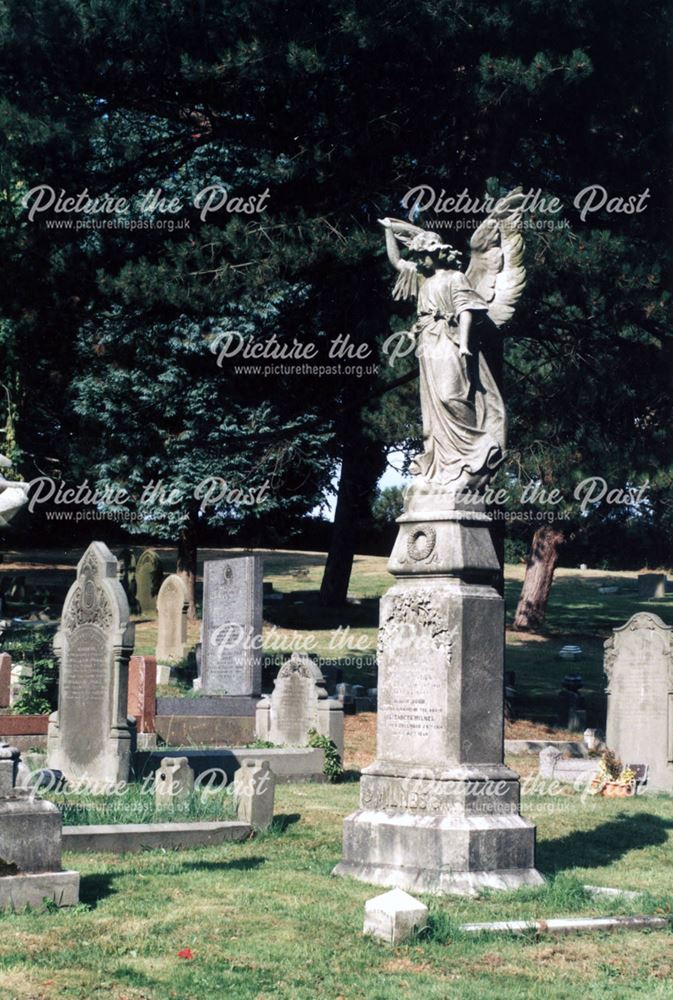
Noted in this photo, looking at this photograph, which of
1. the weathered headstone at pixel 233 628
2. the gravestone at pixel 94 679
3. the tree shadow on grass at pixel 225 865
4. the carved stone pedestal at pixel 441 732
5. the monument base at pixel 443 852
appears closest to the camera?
the monument base at pixel 443 852

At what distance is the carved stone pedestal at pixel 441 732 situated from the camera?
9531mm

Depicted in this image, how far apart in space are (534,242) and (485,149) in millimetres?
2100

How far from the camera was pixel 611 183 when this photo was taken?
64.4ft

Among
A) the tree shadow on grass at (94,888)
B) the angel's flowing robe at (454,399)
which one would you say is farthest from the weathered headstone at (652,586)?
the tree shadow on grass at (94,888)

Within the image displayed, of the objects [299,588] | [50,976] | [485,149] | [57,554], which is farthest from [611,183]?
[57,554]

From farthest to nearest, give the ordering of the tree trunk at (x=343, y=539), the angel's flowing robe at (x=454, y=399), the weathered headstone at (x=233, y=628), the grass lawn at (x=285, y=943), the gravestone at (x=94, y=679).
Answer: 1. the tree trunk at (x=343, y=539)
2. the weathered headstone at (x=233, y=628)
3. the gravestone at (x=94, y=679)
4. the angel's flowing robe at (x=454, y=399)
5. the grass lawn at (x=285, y=943)

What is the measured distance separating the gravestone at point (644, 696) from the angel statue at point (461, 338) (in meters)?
7.50

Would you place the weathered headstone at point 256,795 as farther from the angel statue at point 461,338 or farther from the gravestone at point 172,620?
the gravestone at point 172,620

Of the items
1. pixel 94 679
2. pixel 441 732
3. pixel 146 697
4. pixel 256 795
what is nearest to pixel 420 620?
pixel 441 732

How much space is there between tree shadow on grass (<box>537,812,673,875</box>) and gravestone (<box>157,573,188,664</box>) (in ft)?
43.6

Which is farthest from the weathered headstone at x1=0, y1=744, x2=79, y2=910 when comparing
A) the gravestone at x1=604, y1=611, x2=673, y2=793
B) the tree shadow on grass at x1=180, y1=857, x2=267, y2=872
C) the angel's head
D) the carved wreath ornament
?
the gravestone at x1=604, y1=611, x2=673, y2=793

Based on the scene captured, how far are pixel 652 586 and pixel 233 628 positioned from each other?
1064 inches

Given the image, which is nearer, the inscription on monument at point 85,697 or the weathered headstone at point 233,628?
the inscription on monument at point 85,697

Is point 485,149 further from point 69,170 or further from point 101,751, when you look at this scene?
point 101,751
